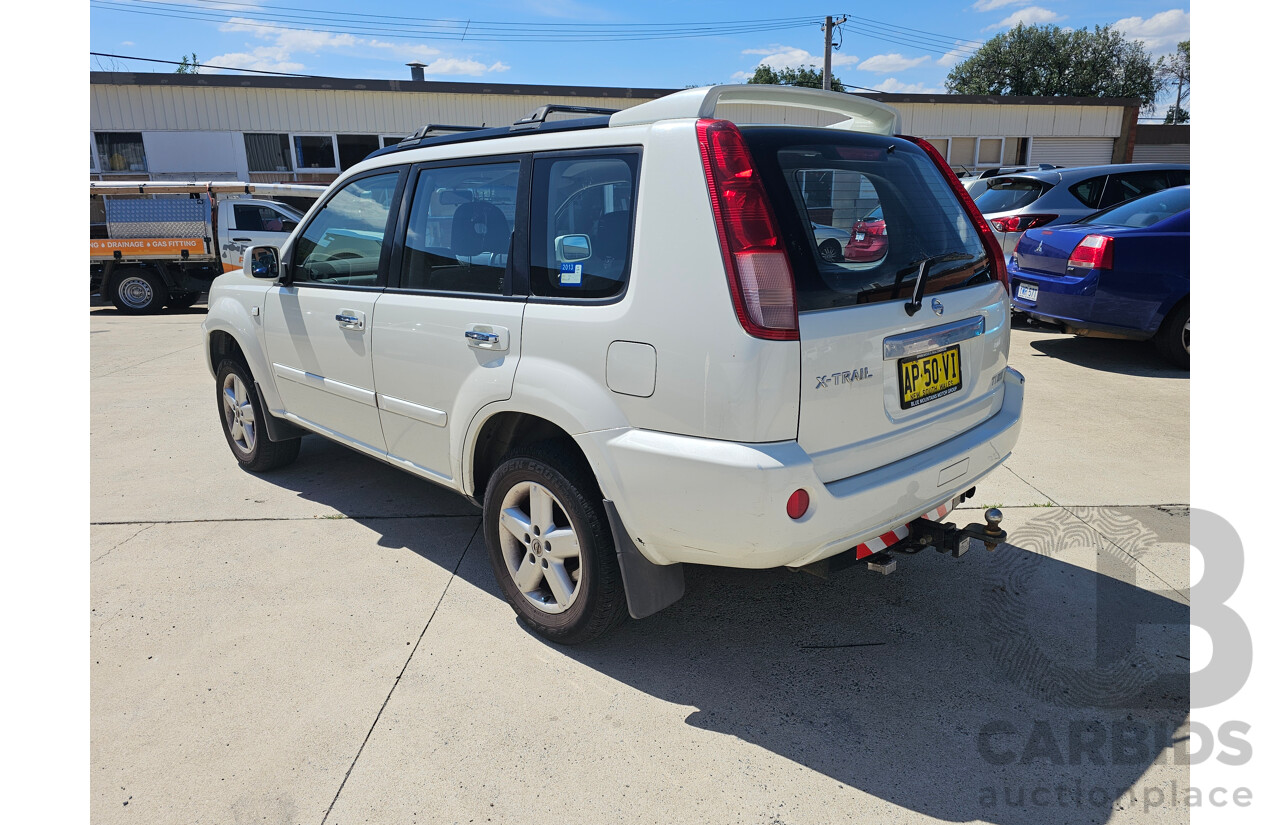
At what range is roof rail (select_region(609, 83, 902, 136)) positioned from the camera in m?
2.44

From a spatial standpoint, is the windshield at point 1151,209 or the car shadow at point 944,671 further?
the windshield at point 1151,209

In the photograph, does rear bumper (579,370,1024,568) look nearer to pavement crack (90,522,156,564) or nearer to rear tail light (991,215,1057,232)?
pavement crack (90,522,156,564)

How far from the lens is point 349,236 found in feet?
12.7

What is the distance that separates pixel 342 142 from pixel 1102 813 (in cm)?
2258

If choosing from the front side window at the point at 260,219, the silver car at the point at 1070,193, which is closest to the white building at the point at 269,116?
the front side window at the point at 260,219

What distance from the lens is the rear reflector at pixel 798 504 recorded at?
2277 mm

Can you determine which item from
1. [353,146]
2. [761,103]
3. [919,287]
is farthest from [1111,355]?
[353,146]

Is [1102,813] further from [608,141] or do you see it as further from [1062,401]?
[1062,401]

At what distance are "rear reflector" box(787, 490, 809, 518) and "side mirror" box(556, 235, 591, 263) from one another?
1071mm

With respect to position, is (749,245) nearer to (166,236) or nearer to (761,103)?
(761,103)

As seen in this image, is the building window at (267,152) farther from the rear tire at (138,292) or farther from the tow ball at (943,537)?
the tow ball at (943,537)

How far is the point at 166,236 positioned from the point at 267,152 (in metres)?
8.24

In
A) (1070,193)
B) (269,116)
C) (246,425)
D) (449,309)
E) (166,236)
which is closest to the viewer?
(449,309)

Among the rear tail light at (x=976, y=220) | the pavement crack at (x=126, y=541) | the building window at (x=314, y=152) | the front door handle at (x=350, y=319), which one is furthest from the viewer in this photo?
the building window at (x=314, y=152)
